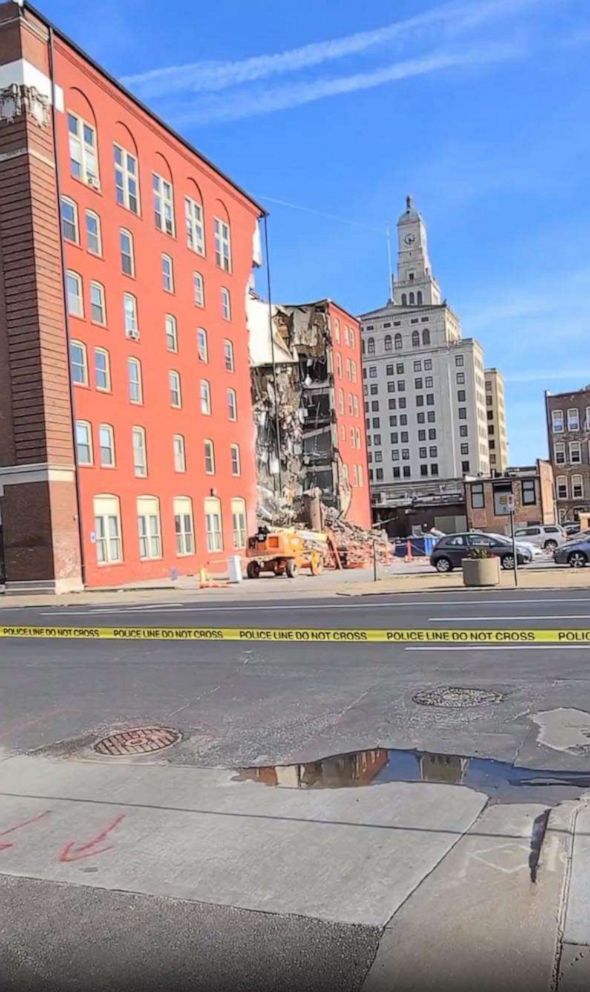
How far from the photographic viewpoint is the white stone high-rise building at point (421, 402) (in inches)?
5655

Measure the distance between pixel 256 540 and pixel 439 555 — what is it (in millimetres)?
7984

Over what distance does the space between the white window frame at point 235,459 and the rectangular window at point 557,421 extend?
56.6 m

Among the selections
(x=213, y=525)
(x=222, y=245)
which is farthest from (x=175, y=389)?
(x=222, y=245)

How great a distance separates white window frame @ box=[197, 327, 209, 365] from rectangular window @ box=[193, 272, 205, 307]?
1.34 metres

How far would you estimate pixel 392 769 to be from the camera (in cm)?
649

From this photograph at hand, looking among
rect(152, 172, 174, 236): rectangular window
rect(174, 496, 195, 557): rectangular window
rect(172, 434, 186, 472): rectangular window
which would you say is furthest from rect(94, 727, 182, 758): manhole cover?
rect(152, 172, 174, 236): rectangular window

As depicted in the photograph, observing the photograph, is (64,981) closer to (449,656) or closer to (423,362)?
(449,656)

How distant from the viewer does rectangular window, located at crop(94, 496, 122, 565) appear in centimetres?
3288

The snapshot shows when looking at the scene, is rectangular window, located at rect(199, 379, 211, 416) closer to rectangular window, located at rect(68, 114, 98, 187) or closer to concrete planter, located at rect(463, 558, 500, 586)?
rectangular window, located at rect(68, 114, 98, 187)

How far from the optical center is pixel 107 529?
33594 millimetres

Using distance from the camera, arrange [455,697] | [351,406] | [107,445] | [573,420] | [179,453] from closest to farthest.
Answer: [455,697] → [107,445] → [179,453] → [351,406] → [573,420]

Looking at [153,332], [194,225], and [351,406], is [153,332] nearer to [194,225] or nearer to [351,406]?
[194,225]

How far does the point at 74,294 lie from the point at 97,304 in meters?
1.62

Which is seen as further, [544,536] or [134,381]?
[544,536]
